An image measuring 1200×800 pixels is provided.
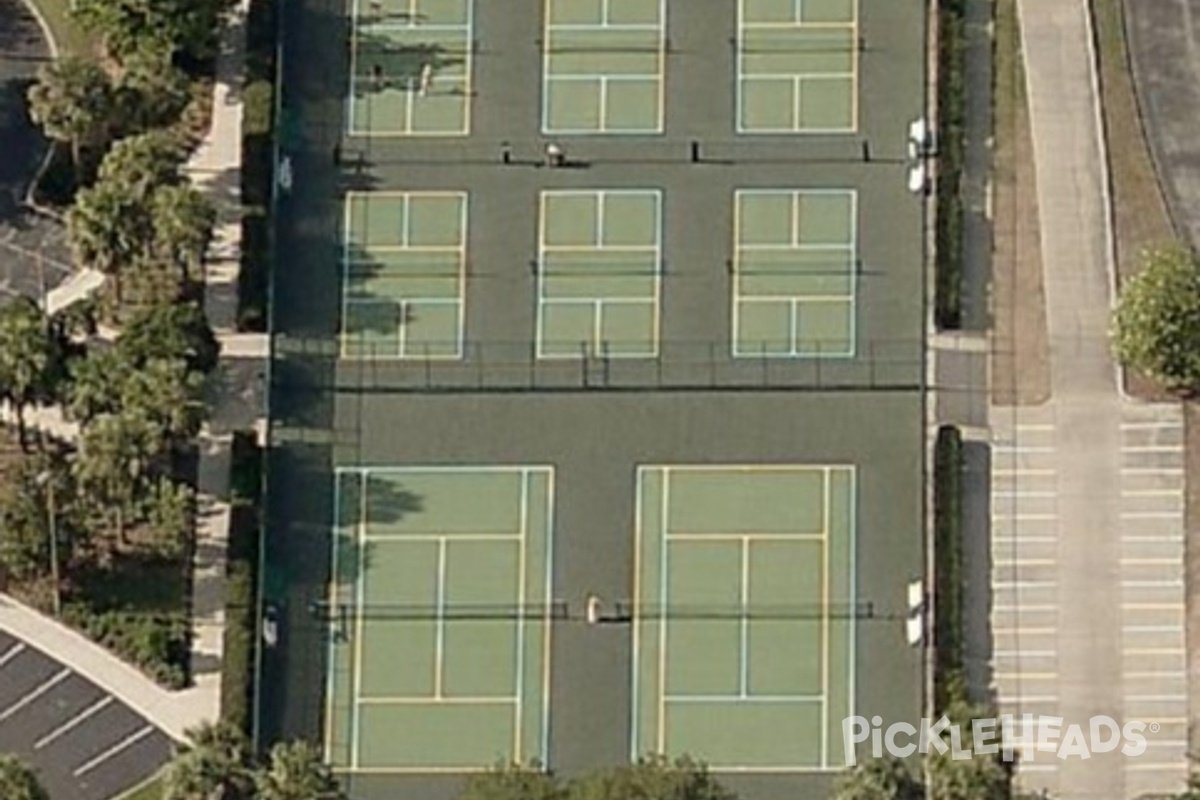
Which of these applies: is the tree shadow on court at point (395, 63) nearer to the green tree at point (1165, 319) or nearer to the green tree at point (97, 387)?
the green tree at point (97, 387)

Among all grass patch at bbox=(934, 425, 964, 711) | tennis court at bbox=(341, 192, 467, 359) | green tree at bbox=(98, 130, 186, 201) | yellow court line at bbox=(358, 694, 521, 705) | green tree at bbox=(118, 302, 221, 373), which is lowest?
yellow court line at bbox=(358, 694, 521, 705)

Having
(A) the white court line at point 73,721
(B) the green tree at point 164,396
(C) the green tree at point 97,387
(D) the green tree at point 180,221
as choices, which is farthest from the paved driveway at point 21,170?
(A) the white court line at point 73,721

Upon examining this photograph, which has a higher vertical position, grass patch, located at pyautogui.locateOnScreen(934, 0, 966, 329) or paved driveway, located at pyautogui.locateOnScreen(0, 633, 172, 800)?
grass patch, located at pyautogui.locateOnScreen(934, 0, 966, 329)

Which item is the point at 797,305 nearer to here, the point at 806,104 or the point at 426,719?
the point at 806,104

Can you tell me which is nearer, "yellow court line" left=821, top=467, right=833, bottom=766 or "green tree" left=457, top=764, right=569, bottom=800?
"green tree" left=457, top=764, right=569, bottom=800

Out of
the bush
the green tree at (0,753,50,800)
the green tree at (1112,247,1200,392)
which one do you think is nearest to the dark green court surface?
the bush

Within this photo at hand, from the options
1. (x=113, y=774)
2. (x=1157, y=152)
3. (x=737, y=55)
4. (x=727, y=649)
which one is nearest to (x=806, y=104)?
(x=737, y=55)

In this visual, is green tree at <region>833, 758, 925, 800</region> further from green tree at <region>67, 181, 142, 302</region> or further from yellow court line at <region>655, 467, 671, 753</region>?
green tree at <region>67, 181, 142, 302</region>
